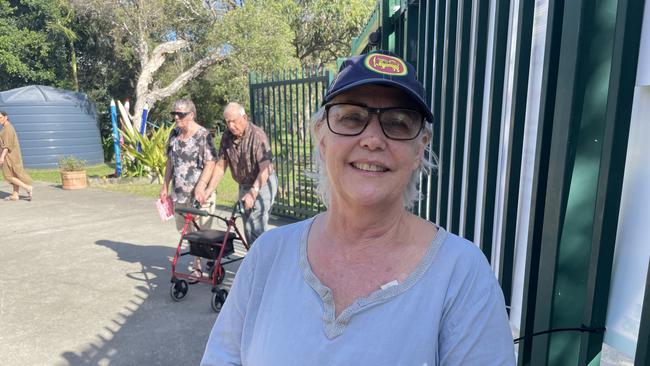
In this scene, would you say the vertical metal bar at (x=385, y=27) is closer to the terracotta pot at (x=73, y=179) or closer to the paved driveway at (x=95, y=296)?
the paved driveway at (x=95, y=296)

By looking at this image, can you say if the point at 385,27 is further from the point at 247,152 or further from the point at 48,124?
Result: the point at 48,124

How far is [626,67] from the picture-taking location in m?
1.21

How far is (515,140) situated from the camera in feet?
5.65

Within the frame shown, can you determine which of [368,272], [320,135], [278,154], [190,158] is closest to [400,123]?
[320,135]

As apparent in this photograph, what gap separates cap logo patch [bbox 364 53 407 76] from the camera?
1.25 meters

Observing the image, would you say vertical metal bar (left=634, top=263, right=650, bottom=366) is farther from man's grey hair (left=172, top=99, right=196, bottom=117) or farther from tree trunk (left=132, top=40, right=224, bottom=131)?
tree trunk (left=132, top=40, right=224, bottom=131)

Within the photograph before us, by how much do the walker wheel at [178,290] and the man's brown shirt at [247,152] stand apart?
1220mm

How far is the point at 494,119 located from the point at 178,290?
3.58m

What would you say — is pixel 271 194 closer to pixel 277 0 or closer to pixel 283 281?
pixel 283 281

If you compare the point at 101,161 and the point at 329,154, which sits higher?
the point at 329,154

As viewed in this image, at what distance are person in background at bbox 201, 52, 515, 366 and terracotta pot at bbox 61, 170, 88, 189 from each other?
37.2ft

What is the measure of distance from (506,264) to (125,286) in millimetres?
4278

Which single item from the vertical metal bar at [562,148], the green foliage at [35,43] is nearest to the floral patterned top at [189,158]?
the vertical metal bar at [562,148]

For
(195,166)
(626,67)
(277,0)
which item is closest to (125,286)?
(195,166)
